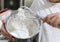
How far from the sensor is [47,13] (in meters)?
1.31

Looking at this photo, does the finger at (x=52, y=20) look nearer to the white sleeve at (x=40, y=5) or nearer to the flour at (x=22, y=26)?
→ the flour at (x=22, y=26)

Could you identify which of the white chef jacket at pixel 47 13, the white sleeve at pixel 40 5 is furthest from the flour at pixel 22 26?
the white sleeve at pixel 40 5

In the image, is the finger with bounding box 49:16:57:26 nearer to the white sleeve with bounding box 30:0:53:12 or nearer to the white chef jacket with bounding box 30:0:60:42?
the white chef jacket with bounding box 30:0:60:42

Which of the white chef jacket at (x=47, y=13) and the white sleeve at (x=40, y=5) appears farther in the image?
the white sleeve at (x=40, y=5)

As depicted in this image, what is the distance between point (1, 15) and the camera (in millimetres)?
1328

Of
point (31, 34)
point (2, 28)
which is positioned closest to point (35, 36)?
point (31, 34)

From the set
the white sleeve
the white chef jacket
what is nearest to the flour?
the white chef jacket

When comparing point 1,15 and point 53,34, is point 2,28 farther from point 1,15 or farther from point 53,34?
point 53,34

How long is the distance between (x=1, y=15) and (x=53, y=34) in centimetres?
51

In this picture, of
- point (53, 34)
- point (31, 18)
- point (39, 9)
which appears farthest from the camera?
point (39, 9)

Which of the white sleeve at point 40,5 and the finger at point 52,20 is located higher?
the white sleeve at point 40,5

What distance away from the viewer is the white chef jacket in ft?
3.77

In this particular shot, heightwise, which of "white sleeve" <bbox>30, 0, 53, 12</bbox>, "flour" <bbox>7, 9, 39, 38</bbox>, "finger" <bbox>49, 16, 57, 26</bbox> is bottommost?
"flour" <bbox>7, 9, 39, 38</bbox>

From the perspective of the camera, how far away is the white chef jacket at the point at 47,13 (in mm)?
1148
